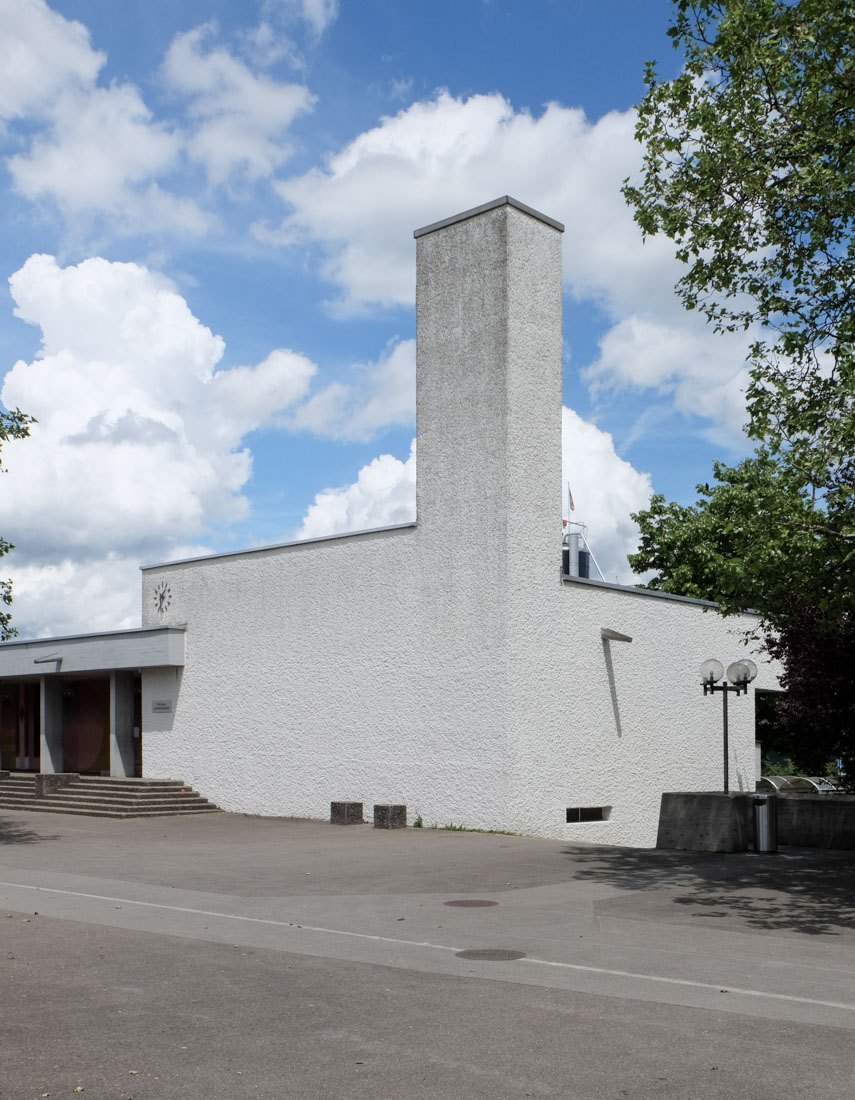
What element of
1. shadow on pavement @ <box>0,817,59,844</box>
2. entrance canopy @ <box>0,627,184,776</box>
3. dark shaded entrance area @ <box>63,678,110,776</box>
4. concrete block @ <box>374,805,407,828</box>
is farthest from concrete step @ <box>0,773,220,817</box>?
concrete block @ <box>374,805,407,828</box>

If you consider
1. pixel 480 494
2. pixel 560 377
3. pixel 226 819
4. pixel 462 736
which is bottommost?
pixel 226 819

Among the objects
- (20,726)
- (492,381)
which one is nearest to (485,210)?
(492,381)

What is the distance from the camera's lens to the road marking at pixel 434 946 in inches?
306

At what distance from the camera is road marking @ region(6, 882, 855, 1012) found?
777 centimetres

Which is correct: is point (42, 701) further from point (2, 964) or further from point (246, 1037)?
point (246, 1037)

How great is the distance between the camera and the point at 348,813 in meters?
22.9

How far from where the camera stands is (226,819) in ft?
80.0

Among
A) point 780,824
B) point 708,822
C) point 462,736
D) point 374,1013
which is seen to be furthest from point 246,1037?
point 462,736

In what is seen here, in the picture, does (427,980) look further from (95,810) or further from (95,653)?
(95,653)

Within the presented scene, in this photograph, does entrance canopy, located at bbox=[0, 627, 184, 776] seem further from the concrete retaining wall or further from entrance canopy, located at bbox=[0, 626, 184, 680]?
the concrete retaining wall

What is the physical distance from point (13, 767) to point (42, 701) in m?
3.55

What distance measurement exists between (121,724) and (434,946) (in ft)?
68.8

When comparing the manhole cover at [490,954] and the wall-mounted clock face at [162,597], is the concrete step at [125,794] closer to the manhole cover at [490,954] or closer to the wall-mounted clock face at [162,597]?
the wall-mounted clock face at [162,597]

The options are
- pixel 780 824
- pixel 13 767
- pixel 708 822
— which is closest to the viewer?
pixel 708 822
